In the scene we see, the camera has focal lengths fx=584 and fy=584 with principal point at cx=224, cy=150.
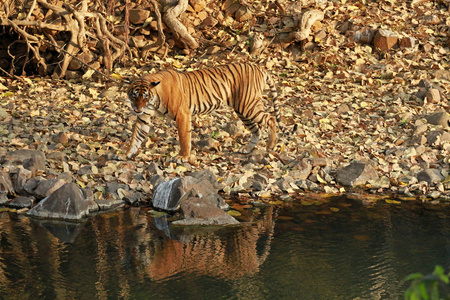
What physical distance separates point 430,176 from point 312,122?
2.20 meters

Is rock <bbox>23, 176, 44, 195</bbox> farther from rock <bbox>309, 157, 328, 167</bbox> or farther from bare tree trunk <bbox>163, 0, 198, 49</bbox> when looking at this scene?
bare tree trunk <bbox>163, 0, 198, 49</bbox>

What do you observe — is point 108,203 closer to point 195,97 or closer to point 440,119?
point 195,97

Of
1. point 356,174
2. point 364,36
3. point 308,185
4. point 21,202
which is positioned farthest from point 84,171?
point 364,36

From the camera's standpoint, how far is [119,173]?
6.52 metres

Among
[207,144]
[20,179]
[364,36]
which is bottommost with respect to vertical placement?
[20,179]

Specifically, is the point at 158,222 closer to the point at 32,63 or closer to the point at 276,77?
the point at 276,77

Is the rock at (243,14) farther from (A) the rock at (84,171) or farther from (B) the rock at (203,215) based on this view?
(B) the rock at (203,215)

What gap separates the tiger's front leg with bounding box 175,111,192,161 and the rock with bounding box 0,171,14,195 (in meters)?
1.96

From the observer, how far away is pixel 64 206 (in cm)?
546

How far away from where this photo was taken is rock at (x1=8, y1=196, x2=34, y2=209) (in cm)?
574

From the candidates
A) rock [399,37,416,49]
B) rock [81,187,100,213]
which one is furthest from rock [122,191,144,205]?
rock [399,37,416,49]

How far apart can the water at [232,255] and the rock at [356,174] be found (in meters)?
0.78

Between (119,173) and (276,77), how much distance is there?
432cm

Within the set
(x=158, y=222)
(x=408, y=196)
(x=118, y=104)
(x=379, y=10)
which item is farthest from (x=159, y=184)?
(x=379, y=10)
